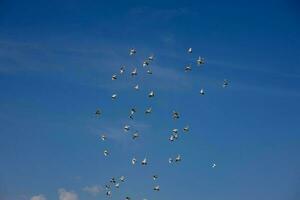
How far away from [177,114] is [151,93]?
7.61 metres

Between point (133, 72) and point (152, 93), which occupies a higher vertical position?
point (133, 72)

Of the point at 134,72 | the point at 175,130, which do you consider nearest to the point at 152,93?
the point at 134,72

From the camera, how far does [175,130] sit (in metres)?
53.8

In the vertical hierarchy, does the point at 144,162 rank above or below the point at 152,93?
below

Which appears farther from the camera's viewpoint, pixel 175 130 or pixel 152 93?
pixel 175 130

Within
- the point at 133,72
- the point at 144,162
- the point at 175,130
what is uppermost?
the point at 133,72

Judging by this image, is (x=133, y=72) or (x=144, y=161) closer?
(x=133, y=72)

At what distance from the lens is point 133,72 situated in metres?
50.8

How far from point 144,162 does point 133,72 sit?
15709 millimetres

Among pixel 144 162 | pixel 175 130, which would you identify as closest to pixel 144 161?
pixel 144 162

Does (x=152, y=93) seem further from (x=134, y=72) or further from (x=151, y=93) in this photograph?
(x=134, y=72)

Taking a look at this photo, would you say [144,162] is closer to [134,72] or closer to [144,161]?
[144,161]

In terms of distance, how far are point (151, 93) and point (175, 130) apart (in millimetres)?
8522

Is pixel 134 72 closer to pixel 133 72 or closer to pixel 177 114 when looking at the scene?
pixel 133 72
